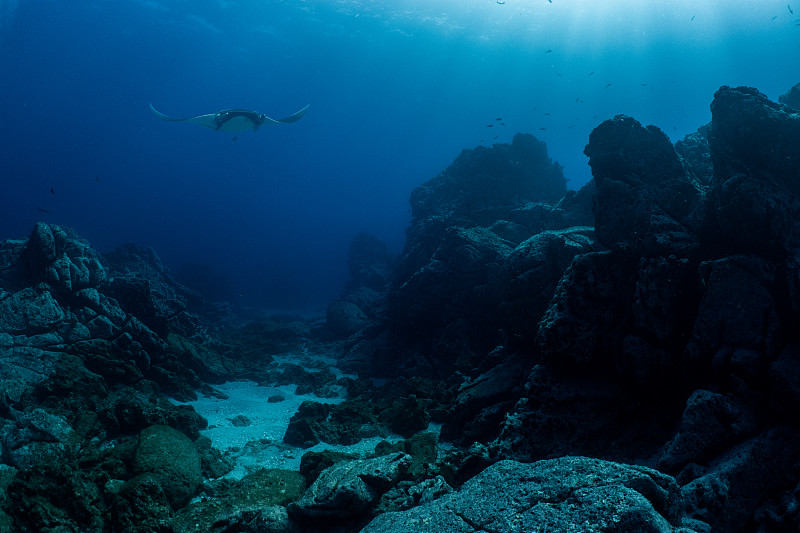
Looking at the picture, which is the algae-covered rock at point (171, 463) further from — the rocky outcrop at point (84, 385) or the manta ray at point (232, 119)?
the manta ray at point (232, 119)

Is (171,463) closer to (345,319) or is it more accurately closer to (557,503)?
(557,503)

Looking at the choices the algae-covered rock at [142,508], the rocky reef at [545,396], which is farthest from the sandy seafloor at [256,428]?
the algae-covered rock at [142,508]

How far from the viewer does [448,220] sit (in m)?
20.8

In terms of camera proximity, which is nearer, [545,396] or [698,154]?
[545,396]

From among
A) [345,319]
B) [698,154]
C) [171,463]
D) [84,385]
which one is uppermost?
[345,319]

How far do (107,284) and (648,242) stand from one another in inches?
687

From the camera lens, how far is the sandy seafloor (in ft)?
27.5

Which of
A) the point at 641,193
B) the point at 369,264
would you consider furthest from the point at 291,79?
the point at 641,193

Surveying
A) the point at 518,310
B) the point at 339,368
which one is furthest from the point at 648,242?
the point at 339,368

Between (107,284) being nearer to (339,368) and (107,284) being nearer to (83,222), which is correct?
(339,368)

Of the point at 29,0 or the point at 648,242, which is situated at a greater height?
the point at 29,0

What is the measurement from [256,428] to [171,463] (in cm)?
368

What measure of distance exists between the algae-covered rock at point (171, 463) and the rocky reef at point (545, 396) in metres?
0.04

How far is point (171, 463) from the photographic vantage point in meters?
6.60
